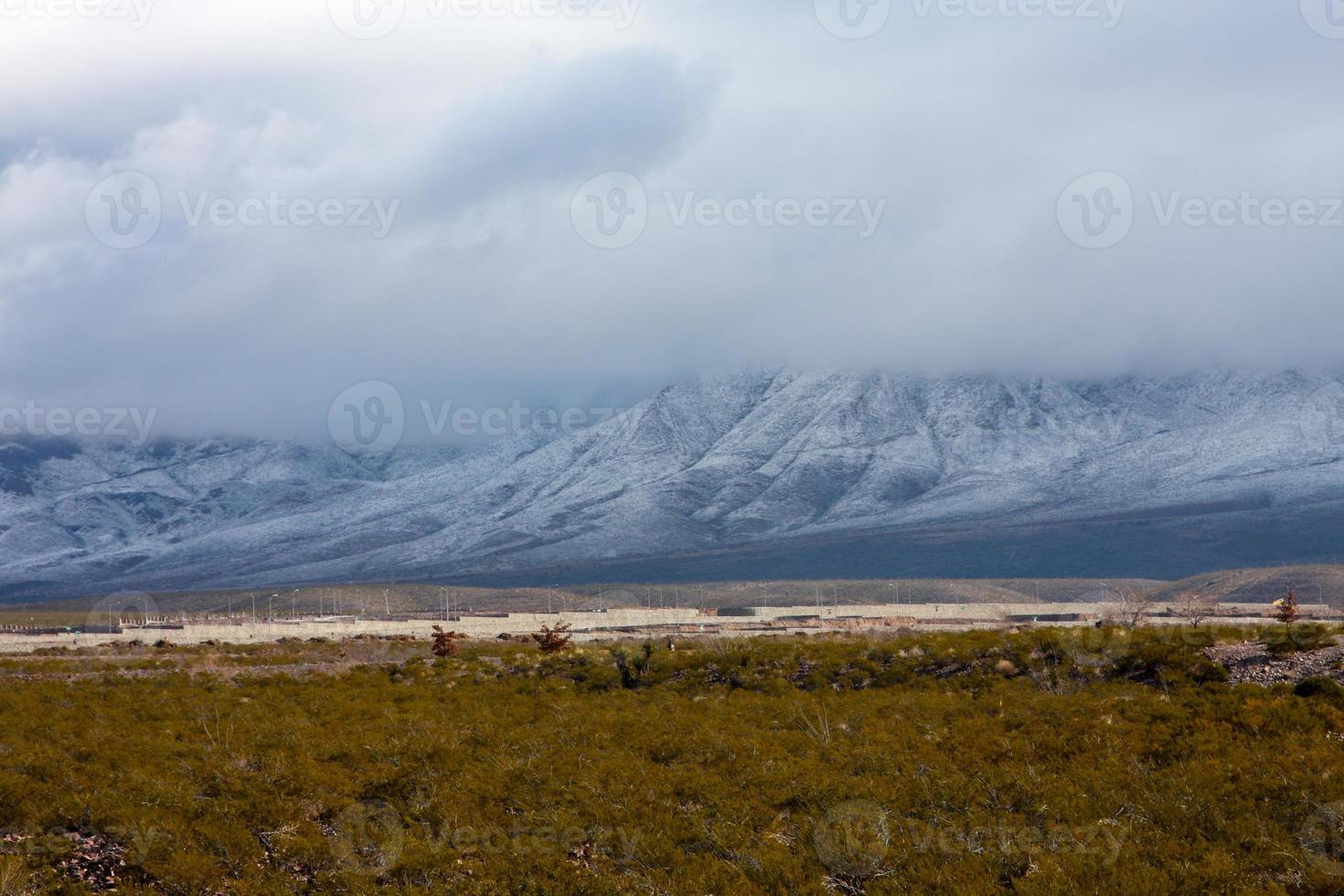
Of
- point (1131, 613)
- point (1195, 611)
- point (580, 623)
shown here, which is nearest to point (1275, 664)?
point (1131, 613)

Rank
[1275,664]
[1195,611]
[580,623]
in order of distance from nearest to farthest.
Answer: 1. [1275,664]
2. [1195,611]
3. [580,623]

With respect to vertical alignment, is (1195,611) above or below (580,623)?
above

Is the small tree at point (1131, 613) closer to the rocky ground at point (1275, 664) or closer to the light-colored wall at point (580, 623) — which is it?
the light-colored wall at point (580, 623)

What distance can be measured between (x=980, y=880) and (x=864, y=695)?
14213 mm

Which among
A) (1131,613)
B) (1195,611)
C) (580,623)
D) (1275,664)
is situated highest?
(1275,664)

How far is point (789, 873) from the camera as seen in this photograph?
18.7 metres

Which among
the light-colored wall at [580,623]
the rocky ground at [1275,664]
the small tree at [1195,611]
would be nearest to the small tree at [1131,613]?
the light-colored wall at [580,623]

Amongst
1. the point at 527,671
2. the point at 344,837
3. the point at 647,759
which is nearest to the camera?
the point at 344,837

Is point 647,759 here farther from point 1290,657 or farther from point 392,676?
point 392,676

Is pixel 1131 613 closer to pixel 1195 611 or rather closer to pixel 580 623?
pixel 1195 611

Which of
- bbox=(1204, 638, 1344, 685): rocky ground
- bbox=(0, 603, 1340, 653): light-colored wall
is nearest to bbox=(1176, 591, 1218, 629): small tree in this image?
bbox=(0, 603, 1340, 653): light-colored wall

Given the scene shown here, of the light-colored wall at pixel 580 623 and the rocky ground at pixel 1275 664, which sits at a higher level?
the rocky ground at pixel 1275 664

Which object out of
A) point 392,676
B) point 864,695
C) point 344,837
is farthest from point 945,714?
point 392,676

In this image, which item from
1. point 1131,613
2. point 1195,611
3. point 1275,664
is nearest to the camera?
point 1275,664
